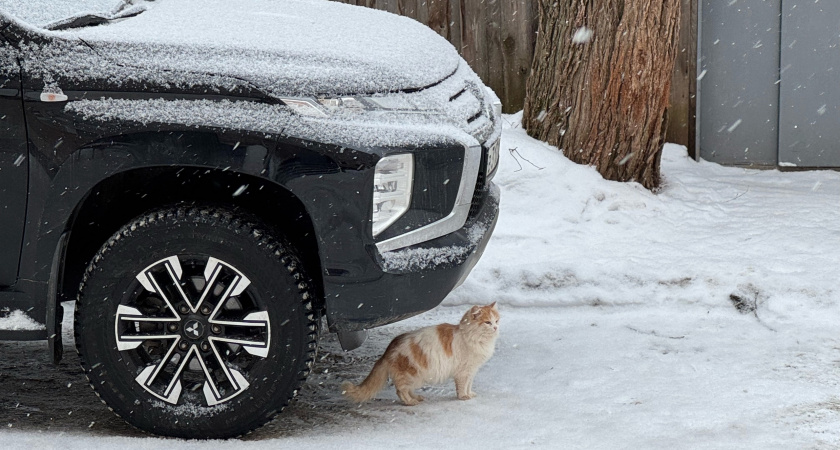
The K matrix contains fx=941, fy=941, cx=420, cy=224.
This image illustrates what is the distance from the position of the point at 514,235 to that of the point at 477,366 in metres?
2.11

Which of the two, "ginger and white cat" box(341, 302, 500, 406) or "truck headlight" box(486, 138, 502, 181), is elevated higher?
"truck headlight" box(486, 138, 502, 181)

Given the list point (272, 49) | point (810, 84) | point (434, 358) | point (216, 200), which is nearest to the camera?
point (272, 49)

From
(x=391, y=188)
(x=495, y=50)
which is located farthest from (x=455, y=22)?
(x=391, y=188)

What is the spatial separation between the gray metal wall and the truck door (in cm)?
610

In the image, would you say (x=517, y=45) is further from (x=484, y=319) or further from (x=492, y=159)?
(x=484, y=319)

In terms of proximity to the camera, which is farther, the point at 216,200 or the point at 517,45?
the point at 517,45

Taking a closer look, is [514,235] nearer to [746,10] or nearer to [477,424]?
→ [477,424]

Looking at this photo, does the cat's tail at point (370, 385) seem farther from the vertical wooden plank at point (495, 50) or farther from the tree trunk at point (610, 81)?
the vertical wooden plank at point (495, 50)

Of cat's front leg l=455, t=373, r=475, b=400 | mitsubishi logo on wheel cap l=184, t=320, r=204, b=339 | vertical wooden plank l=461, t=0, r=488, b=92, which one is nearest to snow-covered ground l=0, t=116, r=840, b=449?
cat's front leg l=455, t=373, r=475, b=400

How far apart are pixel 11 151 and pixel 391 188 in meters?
1.35

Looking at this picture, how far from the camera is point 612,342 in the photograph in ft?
15.4

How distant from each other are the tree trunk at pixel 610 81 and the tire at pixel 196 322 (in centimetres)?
381

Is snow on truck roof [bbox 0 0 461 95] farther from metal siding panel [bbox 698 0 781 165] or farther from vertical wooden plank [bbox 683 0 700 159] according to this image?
metal siding panel [bbox 698 0 781 165]

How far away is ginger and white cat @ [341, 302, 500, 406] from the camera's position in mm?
3938
